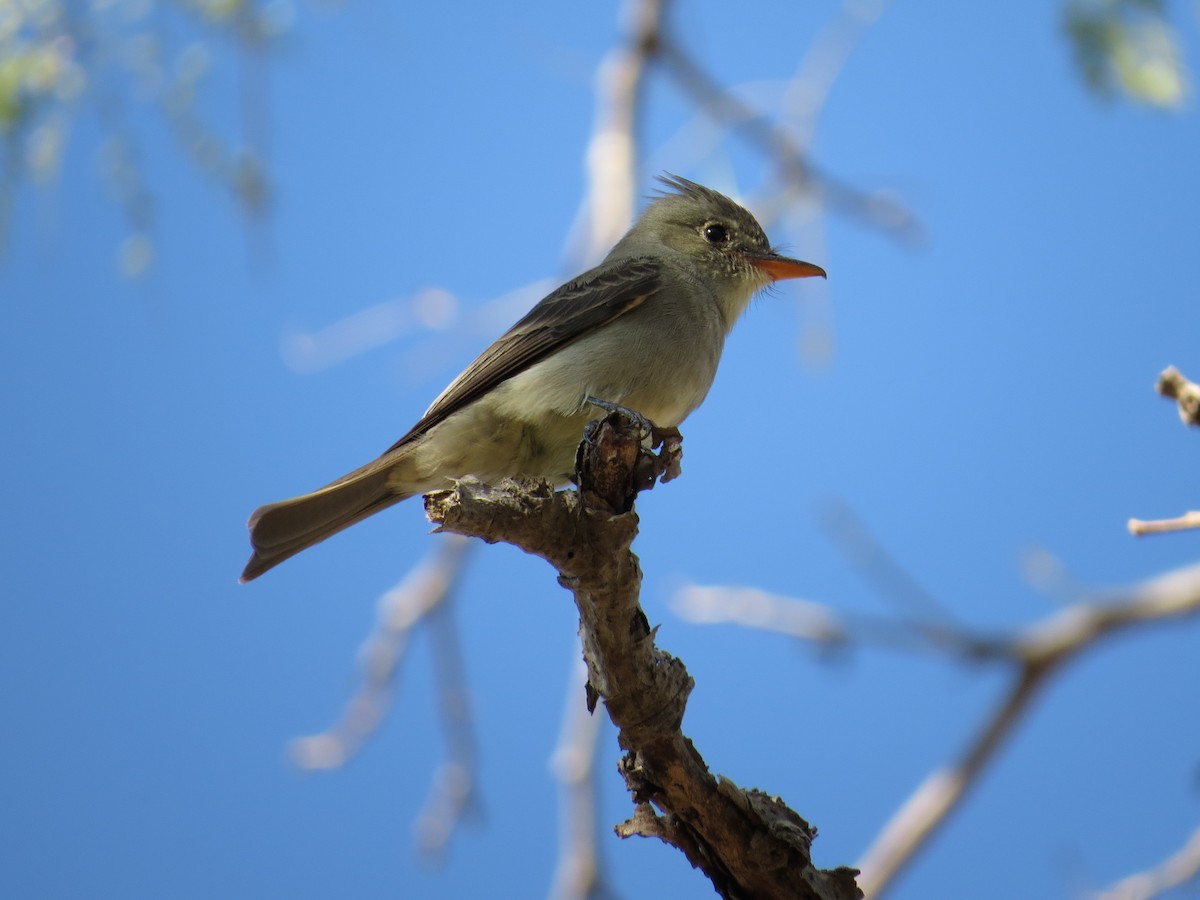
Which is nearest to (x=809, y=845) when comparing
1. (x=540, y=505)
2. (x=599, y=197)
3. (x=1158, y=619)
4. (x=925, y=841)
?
(x=540, y=505)

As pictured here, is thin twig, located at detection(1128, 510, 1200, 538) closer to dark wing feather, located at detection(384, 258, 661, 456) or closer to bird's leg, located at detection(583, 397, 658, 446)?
bird's leg, located at detection(583, 397, 658, 446)

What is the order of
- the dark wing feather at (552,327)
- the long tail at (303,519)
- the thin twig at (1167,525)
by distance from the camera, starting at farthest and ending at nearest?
the dark wing feather at (552,327) → the long tail at (303,519) → the thin twig at (1167,525)

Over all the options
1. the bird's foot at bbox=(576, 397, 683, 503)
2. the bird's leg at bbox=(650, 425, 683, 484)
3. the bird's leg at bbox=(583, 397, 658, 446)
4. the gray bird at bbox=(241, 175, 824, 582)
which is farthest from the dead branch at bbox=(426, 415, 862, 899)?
the gray bird at bbox=(241, 175, 824, 582)

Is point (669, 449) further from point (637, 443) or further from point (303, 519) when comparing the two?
point (303, 519)

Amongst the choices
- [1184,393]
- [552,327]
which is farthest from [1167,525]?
[552,327]

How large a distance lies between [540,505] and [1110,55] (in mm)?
3611

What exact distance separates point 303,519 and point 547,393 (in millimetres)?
1083

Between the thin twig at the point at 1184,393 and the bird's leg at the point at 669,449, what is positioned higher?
the bird's leg at the point at 669,449

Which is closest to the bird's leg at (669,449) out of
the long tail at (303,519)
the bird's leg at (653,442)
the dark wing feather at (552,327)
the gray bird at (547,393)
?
the bird's leg at (653,442)

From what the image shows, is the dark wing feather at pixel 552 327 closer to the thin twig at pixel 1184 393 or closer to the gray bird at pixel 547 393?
the gray bird at pixel 547 393

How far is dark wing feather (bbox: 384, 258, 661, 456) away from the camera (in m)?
5.12

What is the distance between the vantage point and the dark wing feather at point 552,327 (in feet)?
16.8

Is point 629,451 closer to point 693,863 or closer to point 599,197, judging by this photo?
point 693,863

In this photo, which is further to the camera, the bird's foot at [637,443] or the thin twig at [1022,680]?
the thin twig at [1022,680]
